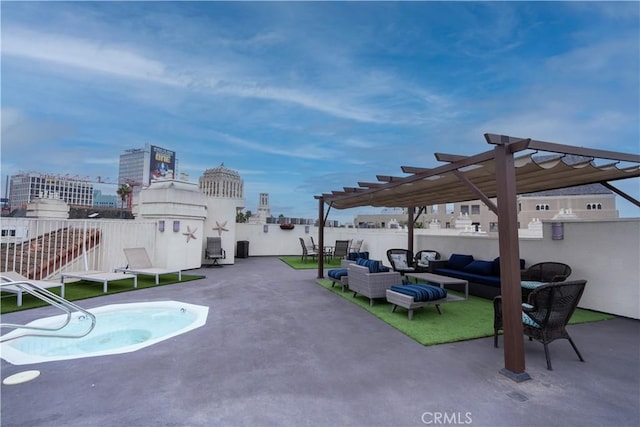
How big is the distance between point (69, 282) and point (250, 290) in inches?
192

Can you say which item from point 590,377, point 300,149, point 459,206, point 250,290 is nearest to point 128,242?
point 250,290

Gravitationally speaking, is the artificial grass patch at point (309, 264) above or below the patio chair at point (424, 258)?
below

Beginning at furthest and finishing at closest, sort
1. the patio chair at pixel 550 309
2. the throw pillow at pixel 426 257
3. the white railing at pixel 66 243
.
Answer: the throw pillow at pixel 426 257, the white railing at pixel 66 243, the patio chair at pixel 550 309

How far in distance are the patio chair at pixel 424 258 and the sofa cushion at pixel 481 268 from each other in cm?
154

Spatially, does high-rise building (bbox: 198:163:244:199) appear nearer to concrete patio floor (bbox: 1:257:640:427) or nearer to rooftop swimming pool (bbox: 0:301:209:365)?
rooftop swimming pool (bbox: 0:301:209:365)

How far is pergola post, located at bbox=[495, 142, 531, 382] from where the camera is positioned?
3.02 m

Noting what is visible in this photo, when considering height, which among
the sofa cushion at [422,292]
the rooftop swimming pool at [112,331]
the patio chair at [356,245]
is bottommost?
the rooftop swimming pool at [112,331]

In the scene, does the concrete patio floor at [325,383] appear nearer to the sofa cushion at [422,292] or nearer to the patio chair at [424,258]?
the sofa cushion at [422,292]

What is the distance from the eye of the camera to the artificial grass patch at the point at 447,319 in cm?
415

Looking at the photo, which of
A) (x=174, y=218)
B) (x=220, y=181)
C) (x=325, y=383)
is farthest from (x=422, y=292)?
(x=220, y=181)

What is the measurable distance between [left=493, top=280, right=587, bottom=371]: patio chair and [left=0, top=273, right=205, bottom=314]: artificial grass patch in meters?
7.79

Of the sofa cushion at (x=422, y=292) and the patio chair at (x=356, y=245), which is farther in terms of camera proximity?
the patio chair at (x=356, y=245)

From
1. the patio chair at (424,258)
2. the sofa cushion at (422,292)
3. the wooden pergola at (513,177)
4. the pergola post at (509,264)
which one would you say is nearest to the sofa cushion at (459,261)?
the patio chair at (424,258)

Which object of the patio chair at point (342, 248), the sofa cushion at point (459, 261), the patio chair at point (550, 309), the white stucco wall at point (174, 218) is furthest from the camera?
the patio chair at point (342, 248)
